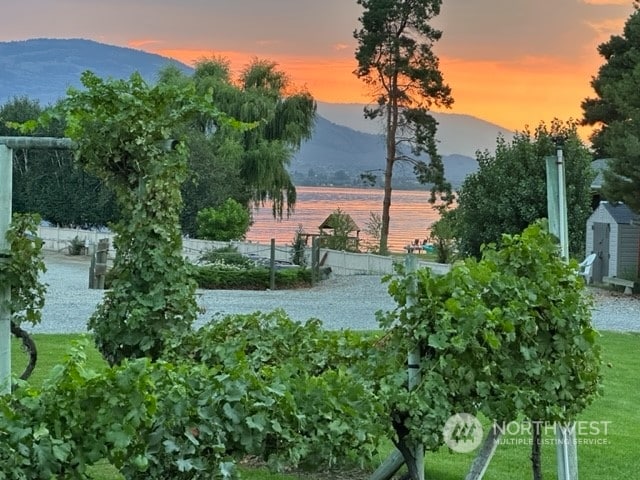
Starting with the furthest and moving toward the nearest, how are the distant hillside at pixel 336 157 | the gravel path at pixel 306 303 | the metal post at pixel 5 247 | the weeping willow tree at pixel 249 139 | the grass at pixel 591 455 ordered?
the distant hillside at pixel 336 157 < the weeping willow tree at pixel 249 139 < the gravel path at pixel 306 303 < the grass at pixel 591 455 < the metal post at pixel 5 247

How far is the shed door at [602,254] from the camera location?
26.3 metres

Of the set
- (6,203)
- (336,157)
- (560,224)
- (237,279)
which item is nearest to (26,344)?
(6,203)

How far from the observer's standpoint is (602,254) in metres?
26.5

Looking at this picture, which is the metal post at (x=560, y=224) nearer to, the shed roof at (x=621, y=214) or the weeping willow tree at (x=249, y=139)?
the shed roof at (x=621, y=214)

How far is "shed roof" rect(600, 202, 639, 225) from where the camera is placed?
Result: 25797 mm

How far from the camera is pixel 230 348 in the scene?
4.87 metres

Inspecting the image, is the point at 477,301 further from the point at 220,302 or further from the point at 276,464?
the point at 220,302

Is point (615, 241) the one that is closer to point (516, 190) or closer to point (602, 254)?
point (602, 254)

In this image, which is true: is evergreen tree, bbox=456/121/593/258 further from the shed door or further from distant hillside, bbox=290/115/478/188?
distant hillside, bbox=290/115/478/188

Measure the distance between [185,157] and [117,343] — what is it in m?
1.29

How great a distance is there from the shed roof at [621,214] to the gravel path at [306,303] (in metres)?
2.76

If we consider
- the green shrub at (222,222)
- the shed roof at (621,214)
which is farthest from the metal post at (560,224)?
the green shrub at (222,222)

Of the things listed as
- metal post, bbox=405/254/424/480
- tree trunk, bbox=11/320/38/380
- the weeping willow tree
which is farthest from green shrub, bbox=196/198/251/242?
metal post, bbox=405/254/424/480

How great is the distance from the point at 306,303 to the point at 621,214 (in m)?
10.8
